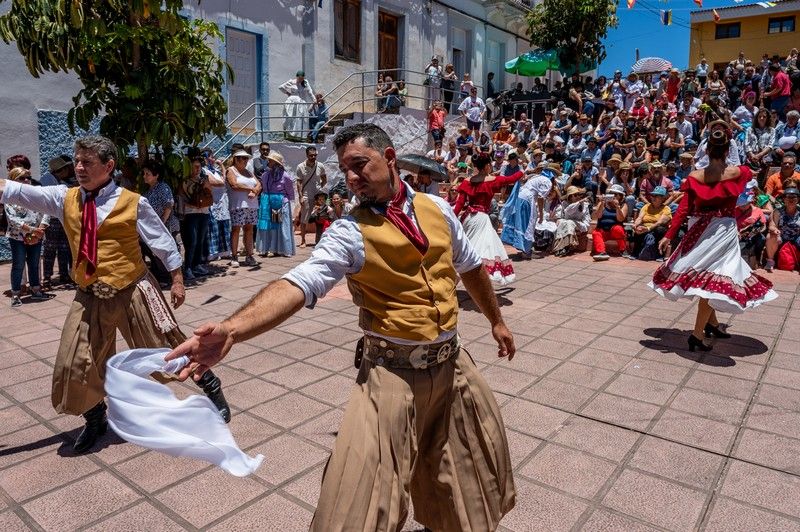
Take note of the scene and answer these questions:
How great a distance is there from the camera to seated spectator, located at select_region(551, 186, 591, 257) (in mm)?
11211

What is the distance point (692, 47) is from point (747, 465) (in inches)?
1489

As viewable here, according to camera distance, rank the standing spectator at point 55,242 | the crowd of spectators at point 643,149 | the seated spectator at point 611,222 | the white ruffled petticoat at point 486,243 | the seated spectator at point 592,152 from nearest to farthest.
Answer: the white ruffled petticoat at point 486,243
the standing spectator at point 55,242
the crowd of spectators at point 643,149
the seated spectator at point 611,222
the seated spectator at point 592,152

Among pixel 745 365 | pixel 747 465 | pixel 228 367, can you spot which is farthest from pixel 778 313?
pixel 228 367

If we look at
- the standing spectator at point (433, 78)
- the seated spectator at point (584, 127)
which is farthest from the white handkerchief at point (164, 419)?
the standing spectator at point (433, 78)

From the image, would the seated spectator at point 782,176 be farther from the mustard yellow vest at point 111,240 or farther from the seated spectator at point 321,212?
the mustard yellow vest at point 111,240

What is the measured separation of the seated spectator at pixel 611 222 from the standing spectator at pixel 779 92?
22.2 feet

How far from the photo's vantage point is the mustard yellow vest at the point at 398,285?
2254 millimetres

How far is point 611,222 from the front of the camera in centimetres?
1101

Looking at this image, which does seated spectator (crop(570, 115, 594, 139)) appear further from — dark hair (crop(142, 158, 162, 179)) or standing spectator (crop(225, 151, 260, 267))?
dark hair (crop(142, 158, 162, 179))

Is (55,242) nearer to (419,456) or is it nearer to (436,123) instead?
(419,456)

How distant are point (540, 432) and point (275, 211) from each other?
765 cm

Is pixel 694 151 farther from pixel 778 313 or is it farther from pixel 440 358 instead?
pixel 440 358

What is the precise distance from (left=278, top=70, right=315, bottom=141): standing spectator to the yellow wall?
87.2 ft

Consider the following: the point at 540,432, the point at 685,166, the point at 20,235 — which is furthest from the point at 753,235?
the point at 20,235
